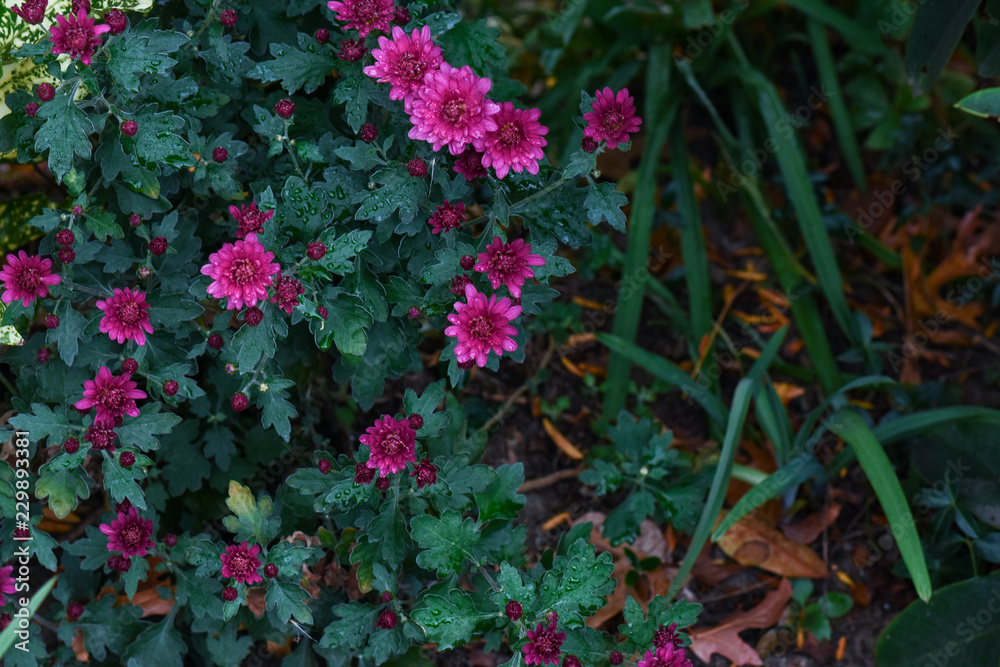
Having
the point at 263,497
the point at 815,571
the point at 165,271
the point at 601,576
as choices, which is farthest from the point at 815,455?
the point at 165,271

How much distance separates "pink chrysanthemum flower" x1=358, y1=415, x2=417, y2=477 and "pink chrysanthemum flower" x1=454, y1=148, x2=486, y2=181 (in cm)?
48

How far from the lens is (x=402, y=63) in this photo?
137 cm

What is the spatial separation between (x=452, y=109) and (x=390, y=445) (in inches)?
23.4

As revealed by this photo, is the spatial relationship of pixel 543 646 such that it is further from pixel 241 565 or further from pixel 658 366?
pixel 658 366

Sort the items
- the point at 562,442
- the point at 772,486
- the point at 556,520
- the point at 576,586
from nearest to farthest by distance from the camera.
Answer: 1. the point at 576,586
2. the point at 772,486
3. the point at 556,520
4. the point at 562,442

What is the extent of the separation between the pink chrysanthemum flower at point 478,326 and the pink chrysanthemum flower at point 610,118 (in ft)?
1.15

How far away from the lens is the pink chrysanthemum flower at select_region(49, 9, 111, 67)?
4.21 feet

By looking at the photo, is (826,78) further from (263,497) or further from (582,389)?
(263,497)

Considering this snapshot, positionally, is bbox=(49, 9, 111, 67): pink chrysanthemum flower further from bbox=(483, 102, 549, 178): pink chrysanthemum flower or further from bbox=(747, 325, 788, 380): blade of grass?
bbox=(747, 325, 788, 380): blade of grass

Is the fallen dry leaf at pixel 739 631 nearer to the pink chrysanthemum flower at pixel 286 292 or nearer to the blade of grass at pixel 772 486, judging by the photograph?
the blade of grass at pixel 772 486

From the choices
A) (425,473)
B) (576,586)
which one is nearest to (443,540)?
(425,473)

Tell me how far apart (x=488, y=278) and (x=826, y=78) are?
1779mm

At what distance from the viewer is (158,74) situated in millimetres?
1463

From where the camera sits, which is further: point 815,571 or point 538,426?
point 538,426
